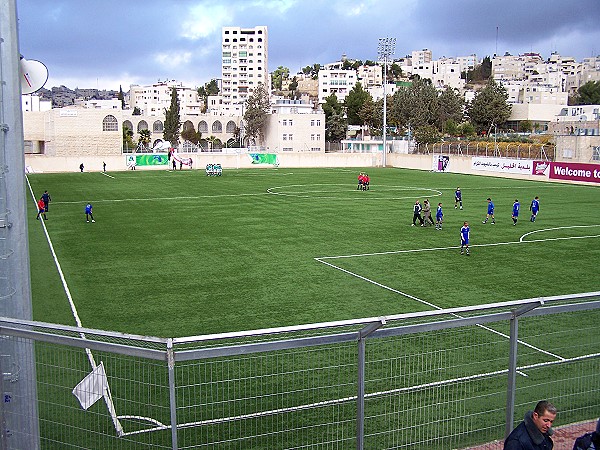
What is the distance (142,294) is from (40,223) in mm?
17869

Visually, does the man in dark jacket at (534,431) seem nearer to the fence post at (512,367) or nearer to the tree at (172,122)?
the fence post at (512,367)

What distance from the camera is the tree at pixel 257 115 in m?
115

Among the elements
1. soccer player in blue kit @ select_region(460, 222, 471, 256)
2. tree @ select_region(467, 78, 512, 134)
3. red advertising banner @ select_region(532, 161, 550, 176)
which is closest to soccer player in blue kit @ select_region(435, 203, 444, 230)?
soccer player in blue kit @ select_region(460, 222, 471, 256)

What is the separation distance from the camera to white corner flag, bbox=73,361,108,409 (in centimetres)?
639

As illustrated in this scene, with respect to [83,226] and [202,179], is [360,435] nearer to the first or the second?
[83,226]

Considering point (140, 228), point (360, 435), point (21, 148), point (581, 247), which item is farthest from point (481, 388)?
point (140, 228)

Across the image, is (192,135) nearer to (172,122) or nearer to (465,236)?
(172,122)

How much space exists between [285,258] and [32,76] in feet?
59.2

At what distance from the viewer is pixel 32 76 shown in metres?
7.09

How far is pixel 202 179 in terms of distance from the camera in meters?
65.1

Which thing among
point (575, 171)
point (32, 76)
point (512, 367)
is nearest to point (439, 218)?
point (512, 367)

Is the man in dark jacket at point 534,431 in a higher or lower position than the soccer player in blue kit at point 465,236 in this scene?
higher

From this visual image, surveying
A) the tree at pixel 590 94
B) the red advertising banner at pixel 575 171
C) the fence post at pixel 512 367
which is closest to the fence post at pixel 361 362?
the fence post at pixel 512 367

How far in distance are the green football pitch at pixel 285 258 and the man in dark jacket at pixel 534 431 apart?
34.9ft
